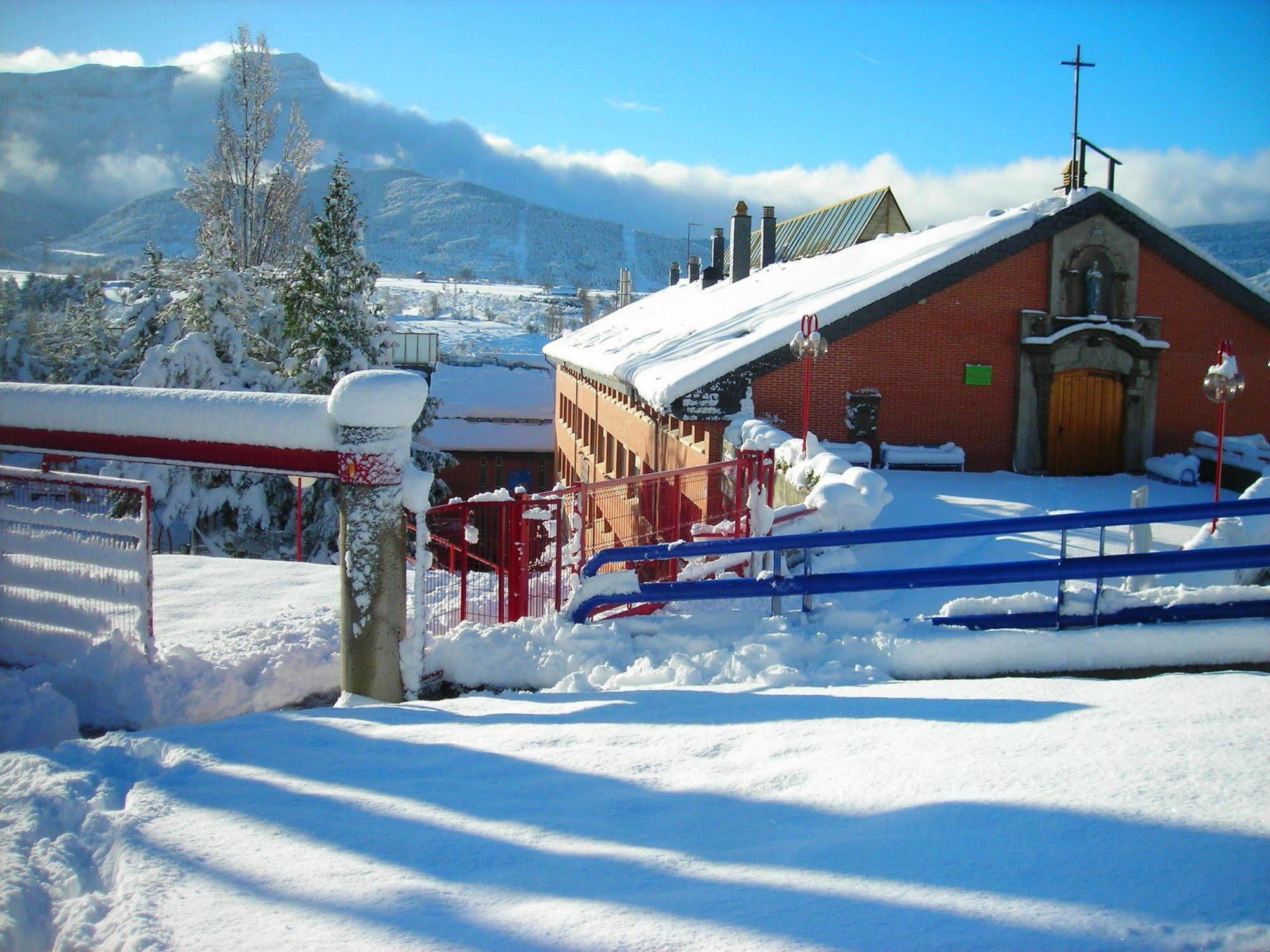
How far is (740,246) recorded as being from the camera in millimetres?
29047

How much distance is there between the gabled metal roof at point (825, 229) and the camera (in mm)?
24703

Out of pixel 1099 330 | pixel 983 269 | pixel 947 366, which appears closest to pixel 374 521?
pixel 947 366

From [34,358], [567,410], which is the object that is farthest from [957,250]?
[34,358]

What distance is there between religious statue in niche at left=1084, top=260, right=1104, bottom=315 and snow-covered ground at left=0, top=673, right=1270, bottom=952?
12523 mm

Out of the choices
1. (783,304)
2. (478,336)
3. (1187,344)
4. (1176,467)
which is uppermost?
(478,336)

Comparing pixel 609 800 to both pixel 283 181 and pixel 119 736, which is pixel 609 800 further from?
pixel 283 181

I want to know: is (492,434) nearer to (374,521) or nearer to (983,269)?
(983,269)

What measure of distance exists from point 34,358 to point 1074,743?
145 ft

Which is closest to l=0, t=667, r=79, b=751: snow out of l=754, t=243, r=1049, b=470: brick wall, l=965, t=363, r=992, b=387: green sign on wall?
l=754, t=243, r=1049, b=470: brick wall

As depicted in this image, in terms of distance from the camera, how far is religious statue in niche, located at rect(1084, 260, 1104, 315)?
16.2 meters

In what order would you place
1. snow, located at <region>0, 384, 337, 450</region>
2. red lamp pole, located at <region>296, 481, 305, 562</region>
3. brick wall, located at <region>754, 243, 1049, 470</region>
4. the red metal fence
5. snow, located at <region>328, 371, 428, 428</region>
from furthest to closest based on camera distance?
brick wall, located at <region>754, 243, 1049, 470</region> < red lamp pole, located at <region>296, 481, 305, 562</region> < the red metal fence < snow, located at <region>0, 384, 337, 450</region> < snow, located at <region>328, 371, 428, 428</region>

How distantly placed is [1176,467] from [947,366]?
13.6ft

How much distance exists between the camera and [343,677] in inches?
276

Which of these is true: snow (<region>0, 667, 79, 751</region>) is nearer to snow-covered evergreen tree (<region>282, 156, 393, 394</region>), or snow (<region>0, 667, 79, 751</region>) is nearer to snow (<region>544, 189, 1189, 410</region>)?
snow (<region>544, 189, 1189, 410</region>)
